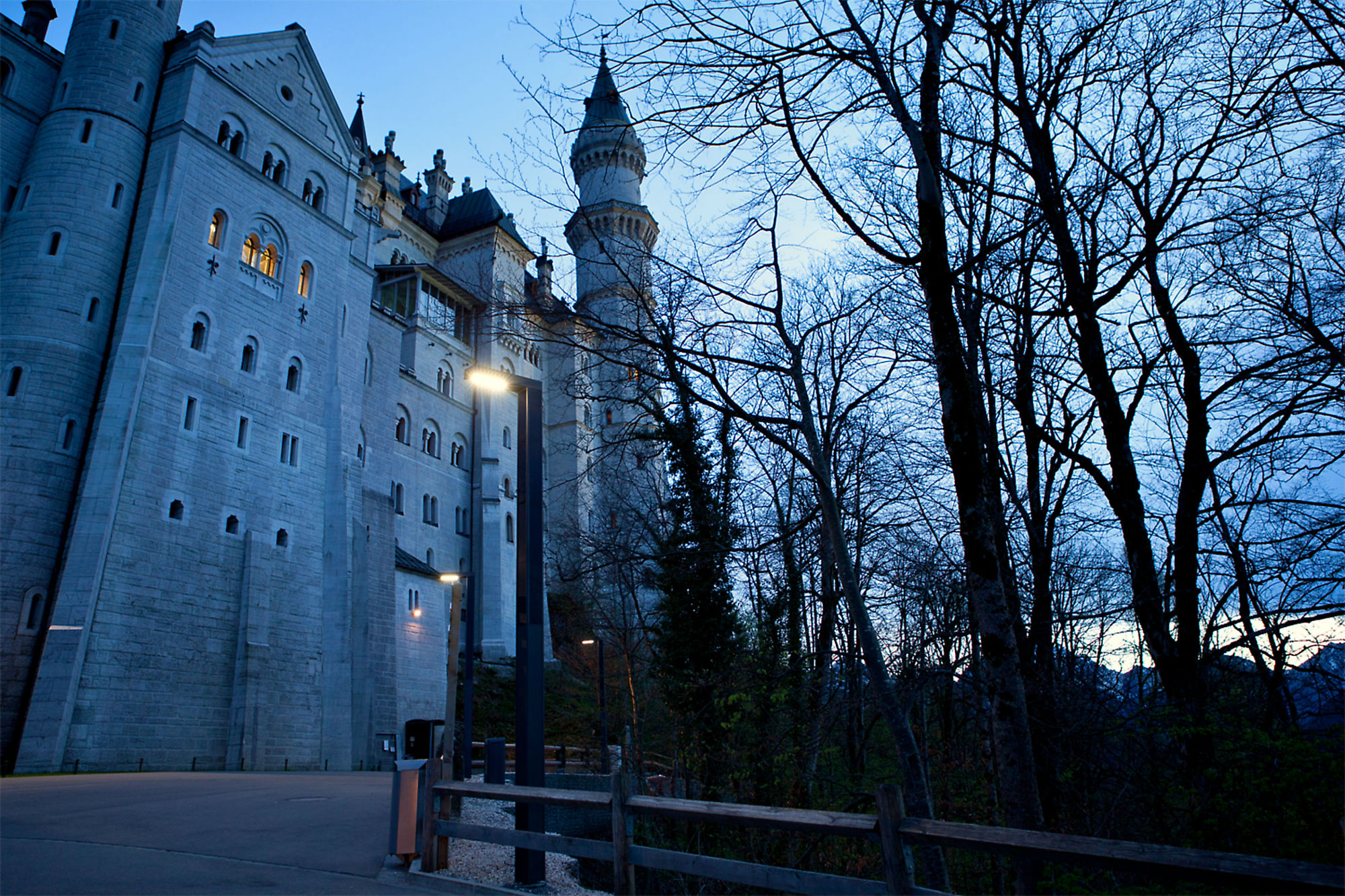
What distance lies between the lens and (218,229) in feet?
91.5

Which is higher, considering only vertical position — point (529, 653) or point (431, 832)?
point (529, 653)

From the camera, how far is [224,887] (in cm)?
627

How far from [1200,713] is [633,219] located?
54100 millimetres

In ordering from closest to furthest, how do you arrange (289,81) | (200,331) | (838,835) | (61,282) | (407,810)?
(838,835) → (407,810) → (61,282) → (200,331) → (289,81)

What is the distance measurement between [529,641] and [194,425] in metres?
23.7

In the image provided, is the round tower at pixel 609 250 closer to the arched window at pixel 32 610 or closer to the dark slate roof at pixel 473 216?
the arched window at pixel 32 610

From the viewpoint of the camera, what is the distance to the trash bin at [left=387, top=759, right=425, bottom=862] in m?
7.52

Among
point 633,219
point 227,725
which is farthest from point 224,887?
point 633,219

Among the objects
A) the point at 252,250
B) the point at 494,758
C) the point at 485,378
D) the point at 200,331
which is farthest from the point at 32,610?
the point at 485,378

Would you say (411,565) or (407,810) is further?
(411,565)

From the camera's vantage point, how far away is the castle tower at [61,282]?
857 inches

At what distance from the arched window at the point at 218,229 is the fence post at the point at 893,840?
102 ft

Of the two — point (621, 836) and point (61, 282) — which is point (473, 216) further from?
point (621, 836)

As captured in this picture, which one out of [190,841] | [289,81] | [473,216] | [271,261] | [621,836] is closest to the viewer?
[621,836]
